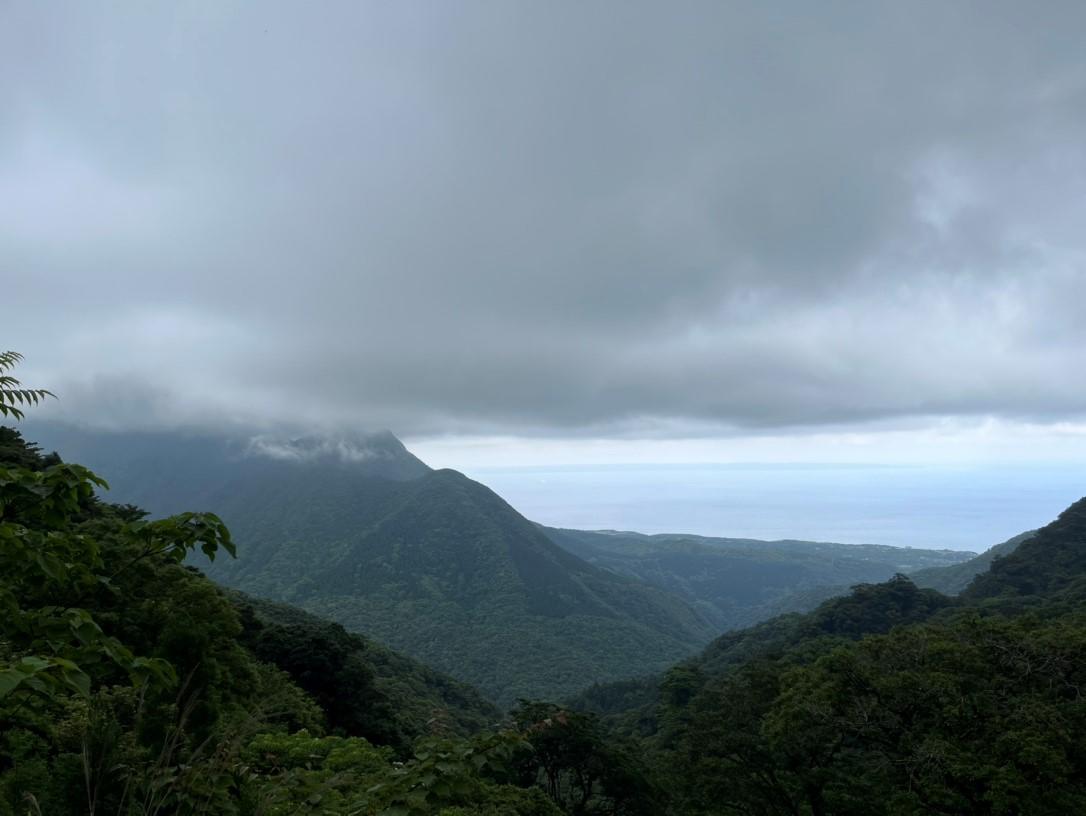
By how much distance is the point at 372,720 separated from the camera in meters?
35.8

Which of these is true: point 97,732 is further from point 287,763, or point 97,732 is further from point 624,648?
point 624,648

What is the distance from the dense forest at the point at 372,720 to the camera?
386cm

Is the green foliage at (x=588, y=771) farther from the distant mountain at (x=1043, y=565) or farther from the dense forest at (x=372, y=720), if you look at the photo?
the distant mountain at (x=1043, y=565)

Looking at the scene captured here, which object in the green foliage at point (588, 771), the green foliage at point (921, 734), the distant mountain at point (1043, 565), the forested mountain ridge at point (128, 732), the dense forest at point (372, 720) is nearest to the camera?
the forested mountain ridge at point (128, 732)

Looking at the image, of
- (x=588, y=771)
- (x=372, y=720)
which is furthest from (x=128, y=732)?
(x=372, y=720)

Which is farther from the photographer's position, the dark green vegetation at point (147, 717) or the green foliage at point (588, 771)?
the green foliage at point (588, 771)

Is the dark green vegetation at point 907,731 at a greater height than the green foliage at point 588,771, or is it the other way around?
the dark green vegetation at point 907,731

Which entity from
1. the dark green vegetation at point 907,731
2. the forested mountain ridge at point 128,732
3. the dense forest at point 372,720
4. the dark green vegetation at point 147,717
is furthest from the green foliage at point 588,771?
the forested mountain ridge at point 128,732

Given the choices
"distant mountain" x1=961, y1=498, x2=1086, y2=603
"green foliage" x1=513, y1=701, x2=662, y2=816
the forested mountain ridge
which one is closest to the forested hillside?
the forested mountain ridge

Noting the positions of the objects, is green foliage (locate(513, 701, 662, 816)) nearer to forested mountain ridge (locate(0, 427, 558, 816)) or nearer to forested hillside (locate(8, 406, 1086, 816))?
forested hillside (locate(8, 406, 1086, 816))

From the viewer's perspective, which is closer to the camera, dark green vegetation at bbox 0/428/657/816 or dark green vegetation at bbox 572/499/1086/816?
dark green vegetation at bbox 0/428/657/816

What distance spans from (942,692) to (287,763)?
2058 centimetres

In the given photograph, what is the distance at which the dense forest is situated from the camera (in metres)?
3.86

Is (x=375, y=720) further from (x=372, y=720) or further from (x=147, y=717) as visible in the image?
(x=147, y=717)
